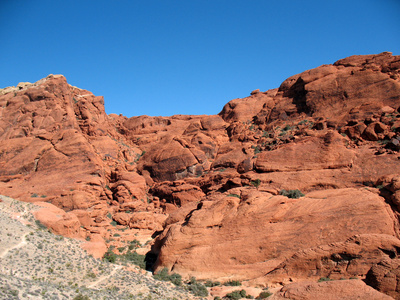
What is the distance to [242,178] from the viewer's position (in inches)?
1125

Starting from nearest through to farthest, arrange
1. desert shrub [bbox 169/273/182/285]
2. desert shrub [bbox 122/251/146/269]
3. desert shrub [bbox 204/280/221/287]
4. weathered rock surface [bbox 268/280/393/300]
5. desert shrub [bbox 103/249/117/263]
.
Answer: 1. weathered rock surface [bbox 268/280/393/300]
2. desert shrub [bbox 204/280/221/287]
3. desert shrub [bbox 169/273/182/285]
4. desert shrub [bbox 103/249/117/263]
5. desert shrub [bbox 122/251/146/269]

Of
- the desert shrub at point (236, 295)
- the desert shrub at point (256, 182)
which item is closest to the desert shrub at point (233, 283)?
the desert shrub at point (236, 295)

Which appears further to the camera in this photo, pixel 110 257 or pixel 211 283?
pixel 110 257

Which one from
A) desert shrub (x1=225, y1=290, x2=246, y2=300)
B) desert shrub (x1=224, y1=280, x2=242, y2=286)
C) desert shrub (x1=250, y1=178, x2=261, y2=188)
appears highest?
desert shrub (x1=250, y1=178, x2=261, y2=188)

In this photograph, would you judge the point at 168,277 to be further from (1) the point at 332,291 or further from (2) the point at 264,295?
(1) the point at 332,291

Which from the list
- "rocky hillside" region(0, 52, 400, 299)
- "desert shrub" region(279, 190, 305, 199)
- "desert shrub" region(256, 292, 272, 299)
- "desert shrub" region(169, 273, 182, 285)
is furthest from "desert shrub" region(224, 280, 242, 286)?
"desert shrub" region(279, 190, 305, 199)

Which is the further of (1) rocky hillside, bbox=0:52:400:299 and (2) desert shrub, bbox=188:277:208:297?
(1) rocky hillside, bbox=0:52:400:299

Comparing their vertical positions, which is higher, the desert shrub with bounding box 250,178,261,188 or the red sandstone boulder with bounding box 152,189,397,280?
the desert shrub with bounding box 250,178,261,188

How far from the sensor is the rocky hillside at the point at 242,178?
1877cm

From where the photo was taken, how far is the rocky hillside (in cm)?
1877

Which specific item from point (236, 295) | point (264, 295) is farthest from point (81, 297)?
point (264, 295)

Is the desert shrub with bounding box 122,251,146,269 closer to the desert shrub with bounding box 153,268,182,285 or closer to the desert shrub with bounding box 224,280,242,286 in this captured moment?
the desert shrub with bounding box 153,268,182,285

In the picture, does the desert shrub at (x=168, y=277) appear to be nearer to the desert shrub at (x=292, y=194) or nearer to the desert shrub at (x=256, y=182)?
the desert shrub at (x=292, y=194)

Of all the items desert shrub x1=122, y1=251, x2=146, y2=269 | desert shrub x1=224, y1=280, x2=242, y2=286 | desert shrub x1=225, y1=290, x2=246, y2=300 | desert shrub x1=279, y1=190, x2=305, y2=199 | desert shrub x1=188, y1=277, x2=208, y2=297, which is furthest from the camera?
desert shrub x1=279, y1=190, x2=305, y2=199
